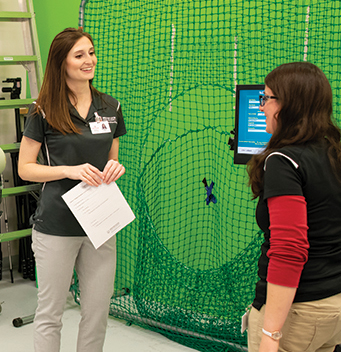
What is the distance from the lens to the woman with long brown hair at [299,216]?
47.0 inches

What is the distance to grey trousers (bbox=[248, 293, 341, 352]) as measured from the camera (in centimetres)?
124

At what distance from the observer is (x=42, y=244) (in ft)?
6.68

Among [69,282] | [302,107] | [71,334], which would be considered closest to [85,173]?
[69,282]

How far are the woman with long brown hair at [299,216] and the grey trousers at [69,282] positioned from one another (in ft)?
3.17

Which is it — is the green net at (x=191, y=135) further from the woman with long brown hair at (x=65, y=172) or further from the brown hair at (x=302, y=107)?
the brown hair at (x=302, y=107)

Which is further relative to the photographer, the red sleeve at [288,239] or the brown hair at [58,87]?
the brown hair at [58,87]

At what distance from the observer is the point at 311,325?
124 cm

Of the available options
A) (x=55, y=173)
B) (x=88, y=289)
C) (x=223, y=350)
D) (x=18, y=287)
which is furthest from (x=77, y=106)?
(x=18, y=287)

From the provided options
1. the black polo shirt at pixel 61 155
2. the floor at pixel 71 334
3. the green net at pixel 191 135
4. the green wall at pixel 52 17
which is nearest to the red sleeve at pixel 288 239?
the black polo shirt at pixel 61 155

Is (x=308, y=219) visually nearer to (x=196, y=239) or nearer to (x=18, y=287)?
(x=196, y=239)

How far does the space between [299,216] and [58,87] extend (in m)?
Answer: 1.28

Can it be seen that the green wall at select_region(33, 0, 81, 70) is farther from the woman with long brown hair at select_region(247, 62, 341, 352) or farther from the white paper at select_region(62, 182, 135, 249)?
the woman with long brown hair at select_region(247, 62, 341, 352)

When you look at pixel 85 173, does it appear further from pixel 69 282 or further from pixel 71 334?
pixel 71 334

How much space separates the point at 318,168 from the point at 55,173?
46.3 inches
